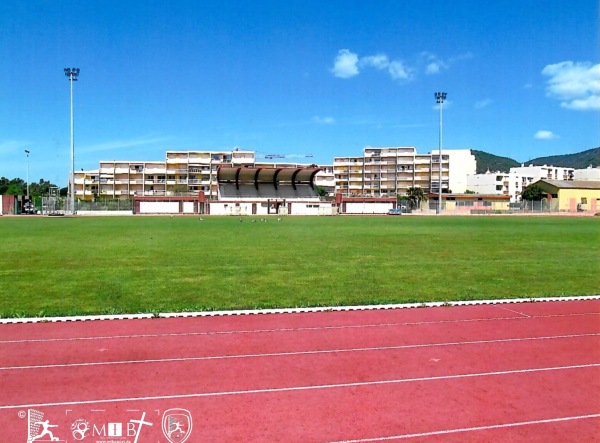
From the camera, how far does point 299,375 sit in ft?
20.2

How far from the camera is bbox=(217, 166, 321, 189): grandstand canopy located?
90562 mm

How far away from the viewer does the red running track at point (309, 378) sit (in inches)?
190

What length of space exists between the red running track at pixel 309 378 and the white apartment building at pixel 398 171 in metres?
118

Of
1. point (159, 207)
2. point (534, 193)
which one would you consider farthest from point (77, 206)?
point (534, 193)

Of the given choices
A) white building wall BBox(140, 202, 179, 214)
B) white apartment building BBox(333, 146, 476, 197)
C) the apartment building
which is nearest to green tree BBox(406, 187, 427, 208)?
white apartment building BBox(333, 146, 476, 197)

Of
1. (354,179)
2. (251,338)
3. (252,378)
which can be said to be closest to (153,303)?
(251,338)

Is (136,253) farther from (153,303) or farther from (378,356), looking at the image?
(378,356)

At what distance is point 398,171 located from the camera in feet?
418

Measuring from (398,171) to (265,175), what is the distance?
45.5m

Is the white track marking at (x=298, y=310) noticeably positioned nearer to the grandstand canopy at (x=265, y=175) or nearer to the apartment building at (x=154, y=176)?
the grandstand canopy at (x=265, y=175)

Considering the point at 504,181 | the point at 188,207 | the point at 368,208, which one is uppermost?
the point at 504,181

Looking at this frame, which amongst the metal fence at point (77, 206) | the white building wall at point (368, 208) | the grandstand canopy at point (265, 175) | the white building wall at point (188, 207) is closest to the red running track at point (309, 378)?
the metal fence at point (77, 206)

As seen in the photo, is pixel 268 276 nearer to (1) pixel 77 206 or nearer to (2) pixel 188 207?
(1) pixel 77 206

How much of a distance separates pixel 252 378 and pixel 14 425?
2340 millimetres
